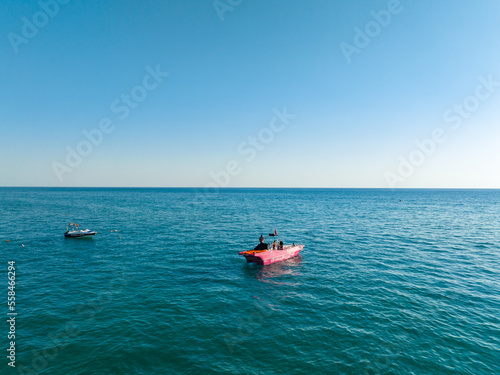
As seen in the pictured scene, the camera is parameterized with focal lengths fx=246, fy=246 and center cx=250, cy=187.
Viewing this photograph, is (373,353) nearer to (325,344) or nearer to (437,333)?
(325,344)

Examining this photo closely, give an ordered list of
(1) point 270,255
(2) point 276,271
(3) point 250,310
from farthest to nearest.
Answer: (1) point 270,255 → (2) point 276,271 → (3) point 250,310

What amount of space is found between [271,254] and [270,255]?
193 mm

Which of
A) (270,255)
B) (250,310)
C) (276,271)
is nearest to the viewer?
(250,310)

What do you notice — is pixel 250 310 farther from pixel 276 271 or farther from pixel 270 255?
pixel 270 255

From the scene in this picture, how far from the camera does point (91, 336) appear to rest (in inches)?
679

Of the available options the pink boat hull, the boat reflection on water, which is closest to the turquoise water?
the boat reflection on water

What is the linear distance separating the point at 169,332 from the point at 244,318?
5.73 m

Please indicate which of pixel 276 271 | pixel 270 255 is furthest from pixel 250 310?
pixel 270 255

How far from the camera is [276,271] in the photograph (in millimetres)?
31125

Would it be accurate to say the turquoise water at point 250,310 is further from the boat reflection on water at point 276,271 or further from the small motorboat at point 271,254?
the small motorboat at point 271,254

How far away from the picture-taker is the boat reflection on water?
28.5 meters

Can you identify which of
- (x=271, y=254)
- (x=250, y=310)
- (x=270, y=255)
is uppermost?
(x=271, y=254)

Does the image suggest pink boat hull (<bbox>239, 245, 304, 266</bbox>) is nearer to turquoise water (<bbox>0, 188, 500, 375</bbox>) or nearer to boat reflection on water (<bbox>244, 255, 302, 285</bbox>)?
boat reflection on water (<bbox>244, 255, 302, 285</bbox>)

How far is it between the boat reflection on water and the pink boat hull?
626 millimetres
